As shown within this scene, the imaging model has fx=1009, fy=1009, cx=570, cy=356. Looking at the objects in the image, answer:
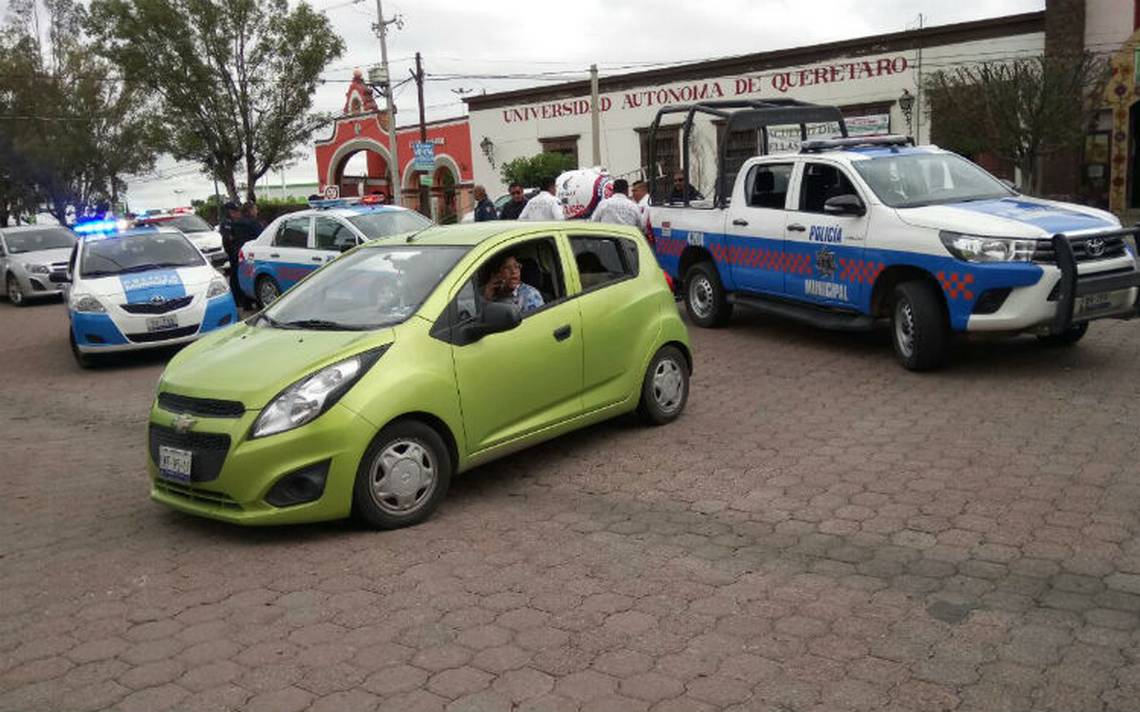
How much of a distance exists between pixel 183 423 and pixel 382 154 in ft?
130

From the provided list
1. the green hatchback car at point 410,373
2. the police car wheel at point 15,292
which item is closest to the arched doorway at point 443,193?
the police car wheel at point 15,292

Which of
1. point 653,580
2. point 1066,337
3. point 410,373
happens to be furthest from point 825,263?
point 653,580

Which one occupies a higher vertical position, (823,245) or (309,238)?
(309,238)

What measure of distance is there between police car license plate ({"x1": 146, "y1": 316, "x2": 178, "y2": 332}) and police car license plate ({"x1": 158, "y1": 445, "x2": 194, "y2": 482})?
6160mm

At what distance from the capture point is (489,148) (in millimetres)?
→ 37875

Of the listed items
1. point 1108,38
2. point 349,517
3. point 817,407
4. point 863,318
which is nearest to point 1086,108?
point 1108,38

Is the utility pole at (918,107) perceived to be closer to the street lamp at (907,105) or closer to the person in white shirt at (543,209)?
the street lamp at (907,105)

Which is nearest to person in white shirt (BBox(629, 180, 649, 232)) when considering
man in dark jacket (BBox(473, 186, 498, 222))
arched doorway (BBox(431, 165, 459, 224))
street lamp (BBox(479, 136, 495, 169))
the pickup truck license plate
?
man in dark jacket (BBox(473, 186, 498, 222))

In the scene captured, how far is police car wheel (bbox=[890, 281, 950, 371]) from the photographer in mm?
8188

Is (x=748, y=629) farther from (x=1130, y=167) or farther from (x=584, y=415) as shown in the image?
(x=1130, y=167)

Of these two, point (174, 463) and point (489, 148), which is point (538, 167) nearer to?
point (489, 148)

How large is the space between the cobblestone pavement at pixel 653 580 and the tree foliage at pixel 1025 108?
17368mm

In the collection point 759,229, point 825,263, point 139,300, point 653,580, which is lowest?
point 653,580

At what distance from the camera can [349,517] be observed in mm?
5297
